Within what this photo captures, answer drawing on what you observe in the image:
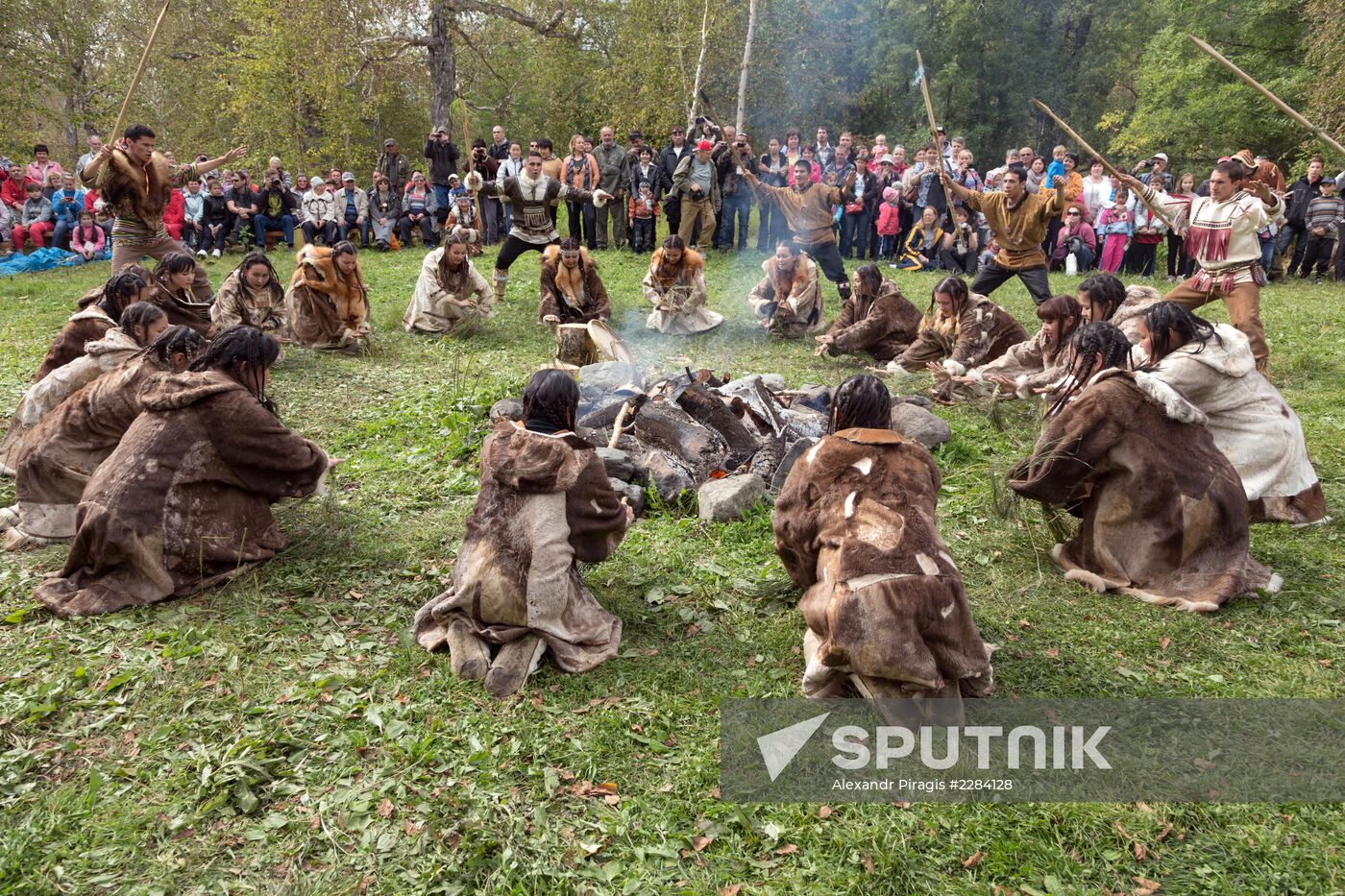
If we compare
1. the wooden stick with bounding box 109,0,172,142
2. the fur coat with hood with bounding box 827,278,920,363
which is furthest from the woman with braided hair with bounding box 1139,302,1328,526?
the wooden stick with bounding box 109,0,172,142

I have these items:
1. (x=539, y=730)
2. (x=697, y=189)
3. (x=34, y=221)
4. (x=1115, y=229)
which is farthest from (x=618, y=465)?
(x=34, y=221)

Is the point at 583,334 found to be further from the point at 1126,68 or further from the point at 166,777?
the point at 1126,68

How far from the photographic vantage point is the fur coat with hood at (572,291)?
10656 mm

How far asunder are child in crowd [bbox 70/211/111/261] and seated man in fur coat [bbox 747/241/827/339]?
11.8 meters

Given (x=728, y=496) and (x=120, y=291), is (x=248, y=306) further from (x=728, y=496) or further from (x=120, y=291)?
(x=728, y=496)

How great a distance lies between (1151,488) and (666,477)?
9.76 ft

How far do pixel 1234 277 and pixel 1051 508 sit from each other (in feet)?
13.7

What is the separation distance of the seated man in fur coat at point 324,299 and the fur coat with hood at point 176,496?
5286 mm

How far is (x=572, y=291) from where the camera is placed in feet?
35.2

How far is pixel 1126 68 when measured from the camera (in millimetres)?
30453

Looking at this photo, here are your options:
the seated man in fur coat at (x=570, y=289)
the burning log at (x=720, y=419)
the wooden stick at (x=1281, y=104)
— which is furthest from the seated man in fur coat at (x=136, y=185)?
the wooden stick at (x=1281, y=104)

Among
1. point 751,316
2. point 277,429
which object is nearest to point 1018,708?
point 277,429

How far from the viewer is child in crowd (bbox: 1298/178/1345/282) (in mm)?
13297

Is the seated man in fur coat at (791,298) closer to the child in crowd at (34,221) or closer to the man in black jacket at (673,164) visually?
the man in black jacket at (673,164)
